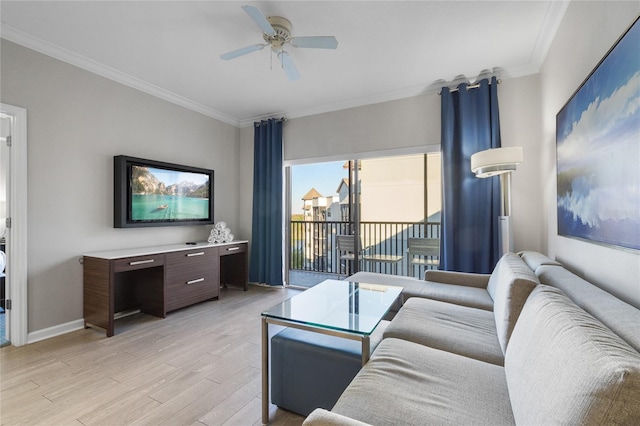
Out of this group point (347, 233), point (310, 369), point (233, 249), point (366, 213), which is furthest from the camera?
point (366, 213)

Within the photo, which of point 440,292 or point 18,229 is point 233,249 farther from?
point 440,292

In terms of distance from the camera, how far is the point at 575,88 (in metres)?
1.88

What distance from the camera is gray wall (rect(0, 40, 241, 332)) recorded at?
8.38ft

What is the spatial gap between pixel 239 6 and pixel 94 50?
5.39ft

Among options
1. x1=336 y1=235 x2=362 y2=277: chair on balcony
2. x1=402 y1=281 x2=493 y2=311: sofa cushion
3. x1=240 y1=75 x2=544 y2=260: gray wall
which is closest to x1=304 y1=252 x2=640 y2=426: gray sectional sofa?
x1=402 y1=281 x2=493 y2=311: sofa cushion

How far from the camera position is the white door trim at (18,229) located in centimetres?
247

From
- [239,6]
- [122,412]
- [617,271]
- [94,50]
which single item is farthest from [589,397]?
[94,50]

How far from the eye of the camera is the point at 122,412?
5.44 feet

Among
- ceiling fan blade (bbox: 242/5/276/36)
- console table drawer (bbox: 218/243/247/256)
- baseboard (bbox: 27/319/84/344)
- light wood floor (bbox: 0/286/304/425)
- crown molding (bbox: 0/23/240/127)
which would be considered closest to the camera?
light wood floor (bbox: 0/286/304/425)

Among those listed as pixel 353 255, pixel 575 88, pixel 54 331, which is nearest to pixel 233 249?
pixel 353 255

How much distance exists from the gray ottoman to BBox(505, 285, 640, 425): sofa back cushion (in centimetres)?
74

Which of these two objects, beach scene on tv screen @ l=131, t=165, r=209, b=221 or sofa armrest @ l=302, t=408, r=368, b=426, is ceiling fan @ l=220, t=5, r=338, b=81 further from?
sofa armrest @ l=302, t=408, r=368, b=426

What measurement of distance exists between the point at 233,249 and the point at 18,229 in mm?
2138

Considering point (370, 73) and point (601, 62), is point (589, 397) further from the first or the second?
point (370, 73)
